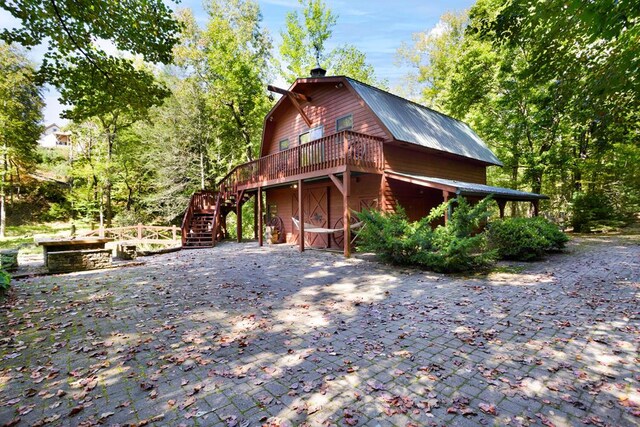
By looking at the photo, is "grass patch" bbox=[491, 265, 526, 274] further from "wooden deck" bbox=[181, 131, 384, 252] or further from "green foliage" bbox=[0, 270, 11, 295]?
"green foliage" bbox=[0, 270, 11, 295]

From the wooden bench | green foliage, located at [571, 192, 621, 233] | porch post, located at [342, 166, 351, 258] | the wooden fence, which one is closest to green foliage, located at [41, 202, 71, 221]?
the wooden fence

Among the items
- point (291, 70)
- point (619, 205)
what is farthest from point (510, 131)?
point (291, 70)

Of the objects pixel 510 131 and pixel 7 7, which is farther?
pixel 510 131

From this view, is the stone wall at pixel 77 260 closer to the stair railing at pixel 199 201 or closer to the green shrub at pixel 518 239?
the stair railing at pixel 199 201

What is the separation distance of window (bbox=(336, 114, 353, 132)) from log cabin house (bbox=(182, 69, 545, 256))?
0.04 m

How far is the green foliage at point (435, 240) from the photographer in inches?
284

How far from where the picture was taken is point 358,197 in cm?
1172

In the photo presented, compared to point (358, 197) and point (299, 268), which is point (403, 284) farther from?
point (358, 197)

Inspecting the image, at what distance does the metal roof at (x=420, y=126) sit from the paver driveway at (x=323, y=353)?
21.8 feet

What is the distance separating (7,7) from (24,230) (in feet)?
79.5

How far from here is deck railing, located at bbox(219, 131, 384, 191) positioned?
385 inches

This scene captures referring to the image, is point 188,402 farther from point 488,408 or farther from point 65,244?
point 65,244

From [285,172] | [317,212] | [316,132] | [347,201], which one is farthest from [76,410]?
[316,132]

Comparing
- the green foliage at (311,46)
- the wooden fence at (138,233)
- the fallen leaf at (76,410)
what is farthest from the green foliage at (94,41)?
the green foliage at (311,46)
